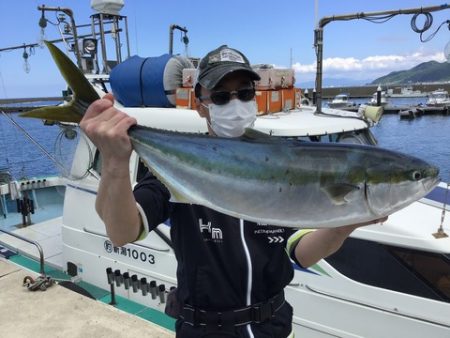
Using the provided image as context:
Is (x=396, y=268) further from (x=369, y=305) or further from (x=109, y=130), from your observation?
(x=109, y=130)

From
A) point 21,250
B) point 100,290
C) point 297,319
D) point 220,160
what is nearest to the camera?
point 220,160

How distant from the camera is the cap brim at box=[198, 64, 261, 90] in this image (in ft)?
6.17

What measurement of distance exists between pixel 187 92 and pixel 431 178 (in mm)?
4086

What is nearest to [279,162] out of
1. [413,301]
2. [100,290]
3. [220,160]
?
[220,160]

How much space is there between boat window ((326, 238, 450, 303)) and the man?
2.01 m

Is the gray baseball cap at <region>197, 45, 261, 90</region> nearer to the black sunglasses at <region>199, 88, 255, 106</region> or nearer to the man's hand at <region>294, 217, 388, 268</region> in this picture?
the black sunglasses at <region>199, 88, 255, 106</region>

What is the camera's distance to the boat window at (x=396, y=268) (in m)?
3.54

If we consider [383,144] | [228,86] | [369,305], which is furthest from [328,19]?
[383,144]

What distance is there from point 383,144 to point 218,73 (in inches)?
1334

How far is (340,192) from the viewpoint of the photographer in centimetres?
140

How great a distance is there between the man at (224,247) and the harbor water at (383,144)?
4.55 metres

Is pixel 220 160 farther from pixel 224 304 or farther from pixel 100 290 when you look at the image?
pixel 100 290

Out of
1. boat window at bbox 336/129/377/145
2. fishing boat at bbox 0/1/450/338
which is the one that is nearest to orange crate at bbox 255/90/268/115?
fishing boat at bbox 0/1/450/338

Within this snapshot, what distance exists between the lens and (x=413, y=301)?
3.51 metres
